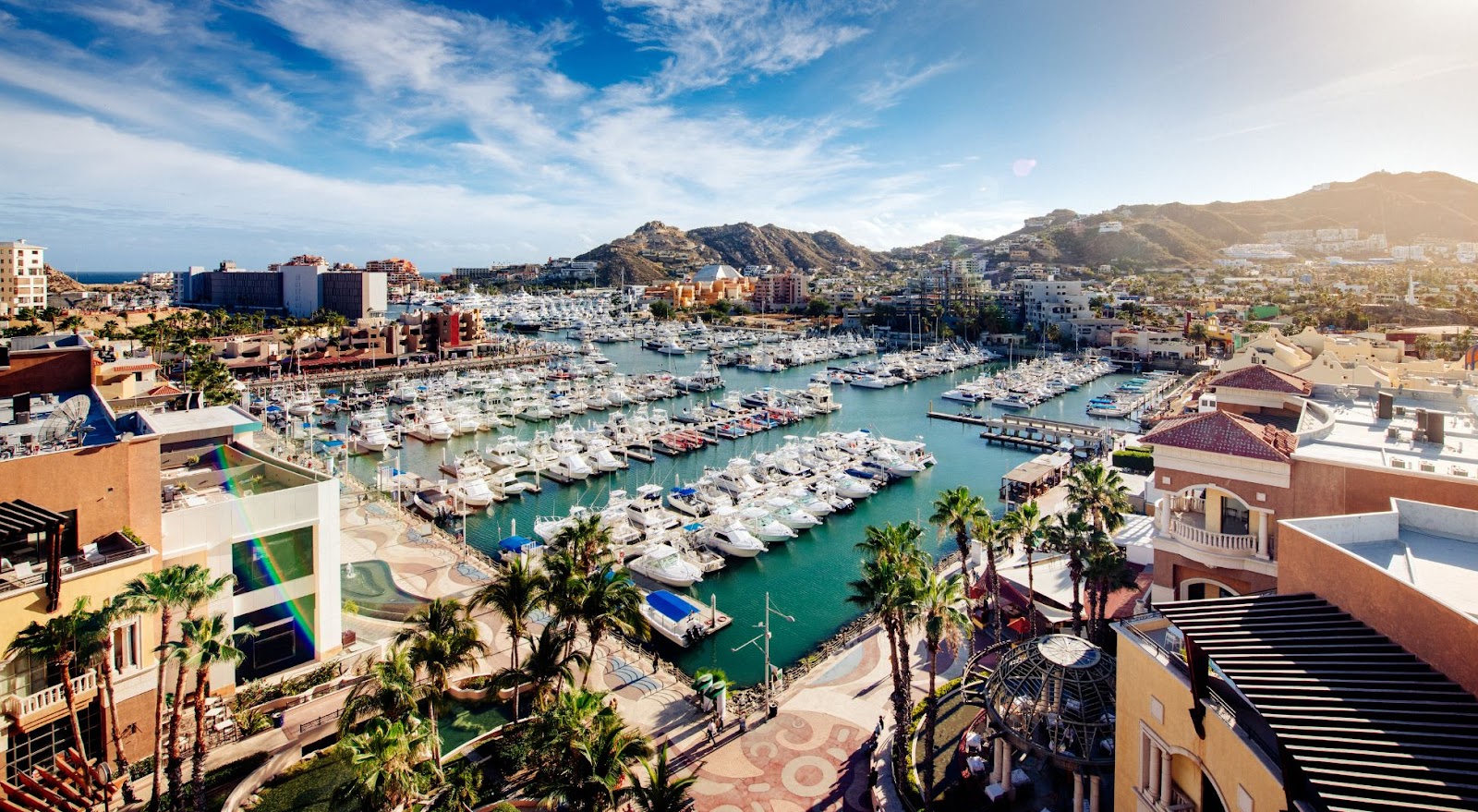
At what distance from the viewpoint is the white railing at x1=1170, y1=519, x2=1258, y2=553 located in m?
16.8

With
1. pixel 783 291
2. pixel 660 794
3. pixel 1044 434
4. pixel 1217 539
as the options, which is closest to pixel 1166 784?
pixel 660 794

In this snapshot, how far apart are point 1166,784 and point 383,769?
11551 millimetres

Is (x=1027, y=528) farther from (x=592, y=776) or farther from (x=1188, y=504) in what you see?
(x=592, y=776)

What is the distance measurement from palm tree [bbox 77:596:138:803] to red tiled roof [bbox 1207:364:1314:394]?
1194 inches

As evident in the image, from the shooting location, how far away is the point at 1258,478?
56.2 ft

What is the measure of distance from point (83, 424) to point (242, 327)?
292 ft

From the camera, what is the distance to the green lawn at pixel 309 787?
15.3 metres

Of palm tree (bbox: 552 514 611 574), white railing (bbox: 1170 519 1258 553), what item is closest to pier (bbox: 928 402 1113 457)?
white railing (bbox: 1170 519 1258 553)

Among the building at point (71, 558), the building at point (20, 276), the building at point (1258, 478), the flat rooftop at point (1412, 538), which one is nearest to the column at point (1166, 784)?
the flat rooftop at point (1412, 538)

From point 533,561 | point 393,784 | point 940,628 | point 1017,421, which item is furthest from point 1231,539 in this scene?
point 1017,421

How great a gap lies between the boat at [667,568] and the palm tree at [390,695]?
50.5 feet

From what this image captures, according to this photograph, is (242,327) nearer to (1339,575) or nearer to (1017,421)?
(1017,421)

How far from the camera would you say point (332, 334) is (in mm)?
86875

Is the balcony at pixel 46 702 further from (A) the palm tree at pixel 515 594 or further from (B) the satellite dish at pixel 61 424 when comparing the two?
(A) the palm tree at pixel 515 594
